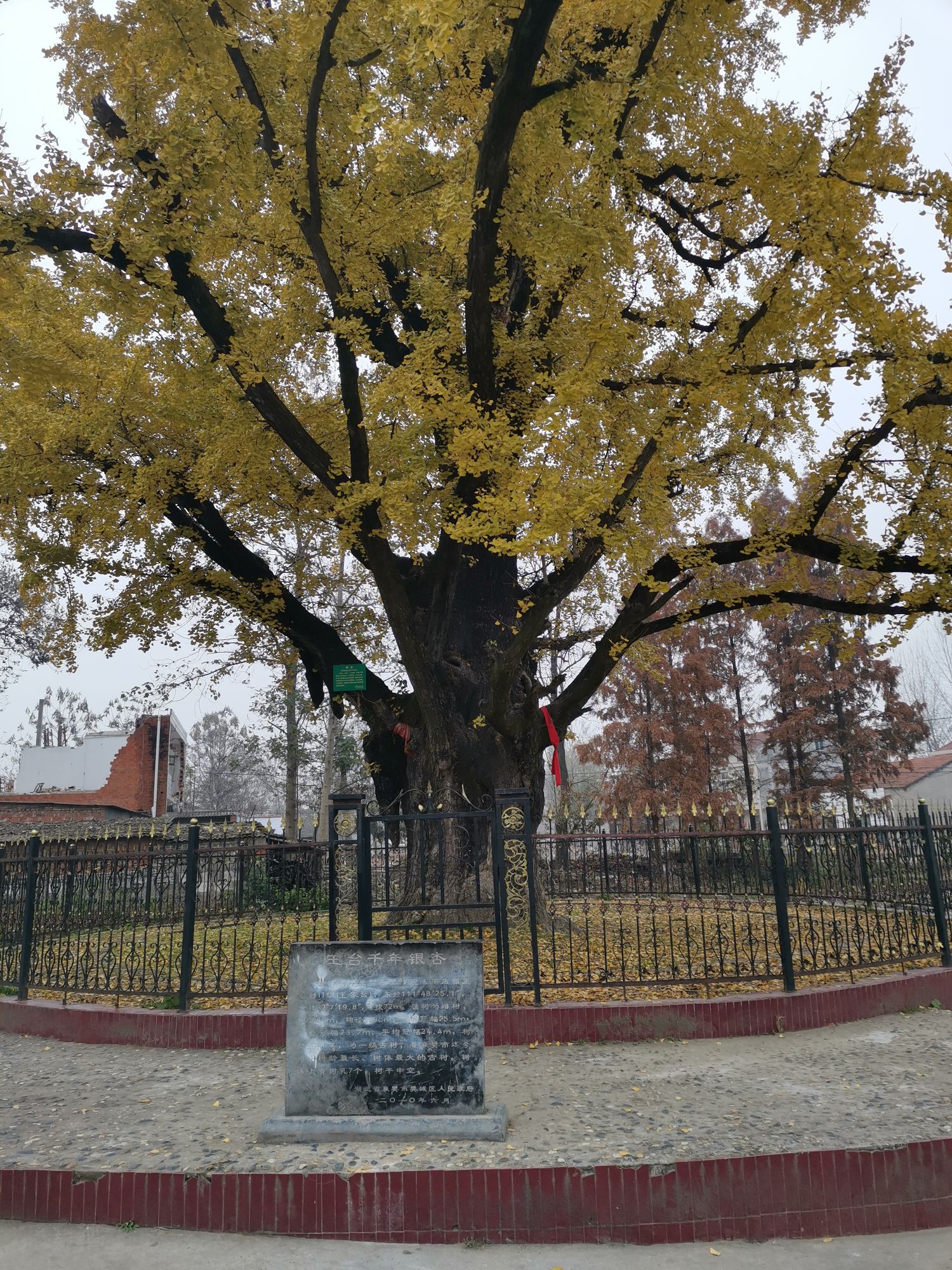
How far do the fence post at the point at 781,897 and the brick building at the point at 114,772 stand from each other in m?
28.7

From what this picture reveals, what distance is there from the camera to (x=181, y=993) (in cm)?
724

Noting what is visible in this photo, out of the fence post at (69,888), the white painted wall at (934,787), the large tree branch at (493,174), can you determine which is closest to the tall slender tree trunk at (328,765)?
the fence post at (69,888)

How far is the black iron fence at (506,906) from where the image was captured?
7320 mm

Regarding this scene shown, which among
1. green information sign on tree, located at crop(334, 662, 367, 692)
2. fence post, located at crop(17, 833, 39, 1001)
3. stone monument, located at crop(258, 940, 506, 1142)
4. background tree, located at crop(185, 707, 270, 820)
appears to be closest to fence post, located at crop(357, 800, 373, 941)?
stone monument, located at crop(258, 940, 506, 1142)

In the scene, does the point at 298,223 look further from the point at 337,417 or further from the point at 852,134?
the point at 852,134

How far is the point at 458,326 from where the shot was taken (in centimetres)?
970

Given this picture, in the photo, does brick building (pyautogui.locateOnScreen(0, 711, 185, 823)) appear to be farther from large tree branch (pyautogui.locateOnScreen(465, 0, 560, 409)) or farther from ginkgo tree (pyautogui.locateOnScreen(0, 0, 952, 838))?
large tree branch (pyautogui.locateOnScreen(465, 0, 560, 409))

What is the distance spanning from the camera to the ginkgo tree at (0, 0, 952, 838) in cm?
858

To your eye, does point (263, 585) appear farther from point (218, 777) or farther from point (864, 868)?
point (218, 777)

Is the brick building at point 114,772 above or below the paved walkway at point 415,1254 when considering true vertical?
above

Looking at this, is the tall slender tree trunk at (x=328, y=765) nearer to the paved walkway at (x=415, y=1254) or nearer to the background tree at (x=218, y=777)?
the paved walkway at (x=415, y=1254)

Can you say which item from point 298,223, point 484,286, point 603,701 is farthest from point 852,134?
point 603,701

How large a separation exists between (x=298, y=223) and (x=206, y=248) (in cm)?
194

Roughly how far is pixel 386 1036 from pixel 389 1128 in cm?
45
